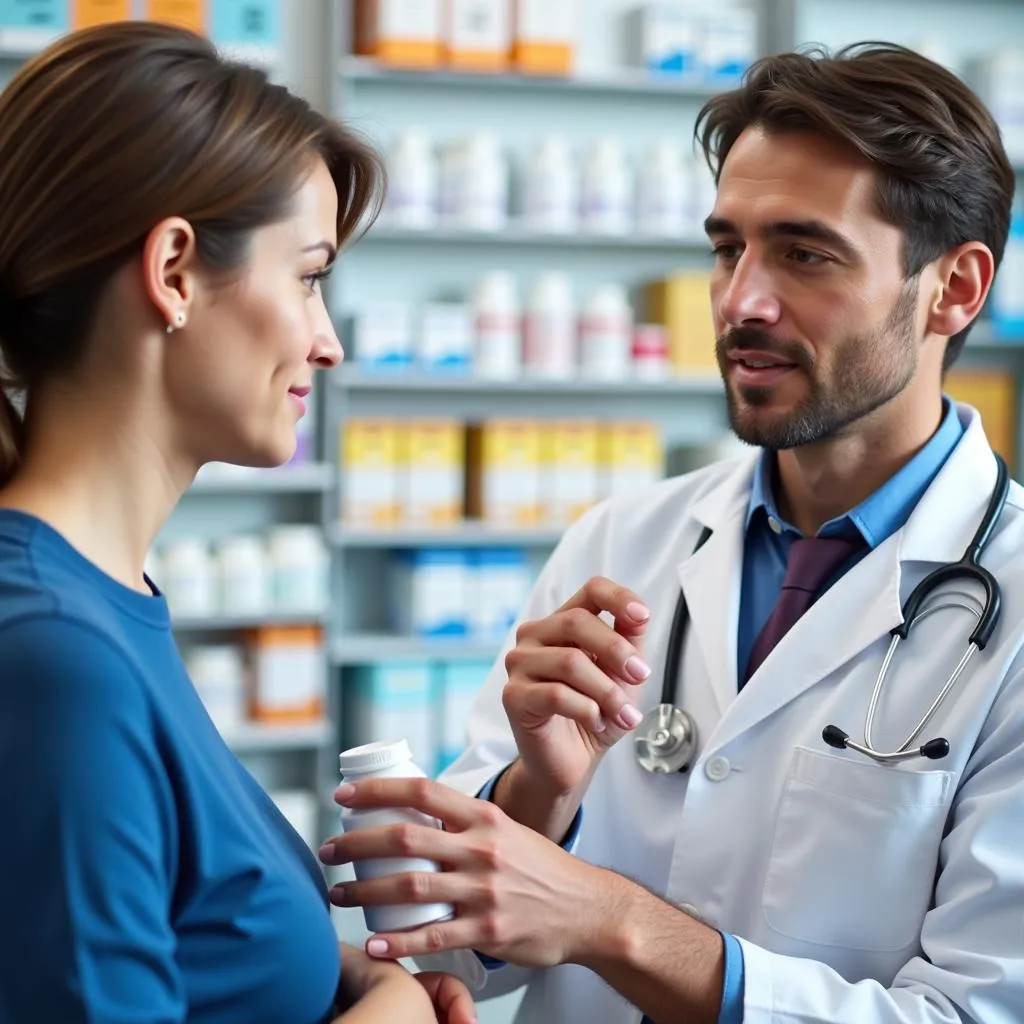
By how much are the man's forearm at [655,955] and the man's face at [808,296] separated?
58cm

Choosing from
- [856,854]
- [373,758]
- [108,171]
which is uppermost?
[108,171]

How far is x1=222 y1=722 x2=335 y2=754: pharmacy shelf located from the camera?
3.66 m

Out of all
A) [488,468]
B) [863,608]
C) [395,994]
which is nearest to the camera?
[395,994]

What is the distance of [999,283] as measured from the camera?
4.16m

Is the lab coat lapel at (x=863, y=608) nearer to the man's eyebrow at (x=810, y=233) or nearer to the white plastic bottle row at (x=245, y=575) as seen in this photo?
the man's eyebrow at (x=810, y=233)

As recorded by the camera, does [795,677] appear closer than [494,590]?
Yes

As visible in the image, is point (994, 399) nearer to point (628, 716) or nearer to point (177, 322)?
point (628, 716)

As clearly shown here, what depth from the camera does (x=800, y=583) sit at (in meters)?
1.58

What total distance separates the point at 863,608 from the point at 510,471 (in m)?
2.44

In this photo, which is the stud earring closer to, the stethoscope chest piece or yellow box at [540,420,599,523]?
the stethoscope chest piece

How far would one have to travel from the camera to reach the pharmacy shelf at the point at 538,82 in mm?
3789

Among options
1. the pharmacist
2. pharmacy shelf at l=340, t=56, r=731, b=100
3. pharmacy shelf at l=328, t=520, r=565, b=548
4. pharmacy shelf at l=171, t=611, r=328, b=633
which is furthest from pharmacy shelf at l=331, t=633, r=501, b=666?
the pharmacist

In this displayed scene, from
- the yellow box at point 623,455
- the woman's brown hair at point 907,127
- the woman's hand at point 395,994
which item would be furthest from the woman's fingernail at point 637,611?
the yellow box at point 623,455

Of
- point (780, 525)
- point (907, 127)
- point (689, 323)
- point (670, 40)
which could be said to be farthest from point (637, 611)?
point (670, 40)
